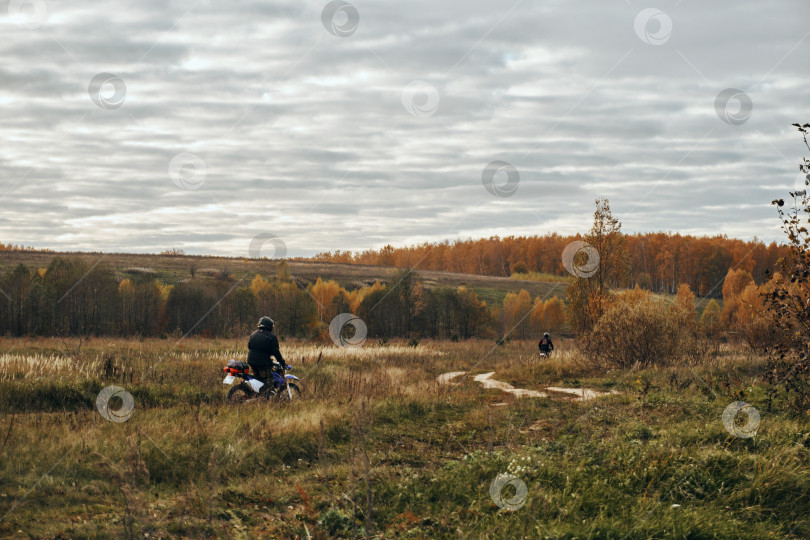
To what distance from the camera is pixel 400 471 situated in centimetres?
731

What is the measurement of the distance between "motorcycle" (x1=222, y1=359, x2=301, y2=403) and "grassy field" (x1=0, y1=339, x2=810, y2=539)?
1.92ft

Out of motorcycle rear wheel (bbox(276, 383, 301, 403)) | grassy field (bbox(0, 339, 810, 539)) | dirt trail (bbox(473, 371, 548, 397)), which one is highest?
grassy field (bbox(0, 339, 810, 539))

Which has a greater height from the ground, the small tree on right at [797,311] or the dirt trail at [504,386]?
the small tree on right at [797,311]

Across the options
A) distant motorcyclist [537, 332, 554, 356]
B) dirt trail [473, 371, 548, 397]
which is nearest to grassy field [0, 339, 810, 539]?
dirt trail [473, 371, 548, 397]

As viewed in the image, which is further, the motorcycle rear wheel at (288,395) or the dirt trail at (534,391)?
the dirt trail at (534,391)

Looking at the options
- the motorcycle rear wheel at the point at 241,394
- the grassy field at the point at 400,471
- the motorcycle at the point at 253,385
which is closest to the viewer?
the grassy field at the point at 400,471

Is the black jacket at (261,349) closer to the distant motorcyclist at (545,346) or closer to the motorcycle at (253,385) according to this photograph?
the motorcycle at (253,385)

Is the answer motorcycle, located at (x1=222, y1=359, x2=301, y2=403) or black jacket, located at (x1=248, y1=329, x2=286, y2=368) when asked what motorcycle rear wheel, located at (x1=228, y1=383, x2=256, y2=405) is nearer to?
motorcycle, located at (x1=222, y1=359, x2=301, y2=403)

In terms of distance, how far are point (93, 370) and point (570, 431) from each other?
11.3 m

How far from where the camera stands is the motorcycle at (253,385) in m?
11.5

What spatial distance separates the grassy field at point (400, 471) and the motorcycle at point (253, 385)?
1.92 feet

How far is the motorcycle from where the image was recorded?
11539 millimetres

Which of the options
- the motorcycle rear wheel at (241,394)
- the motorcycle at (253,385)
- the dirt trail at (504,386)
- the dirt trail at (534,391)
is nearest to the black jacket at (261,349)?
the motorcycle at (253,385)

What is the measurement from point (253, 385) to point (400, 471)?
16.7 feet
